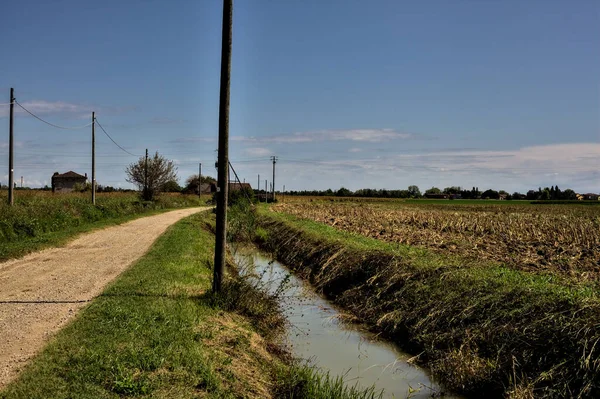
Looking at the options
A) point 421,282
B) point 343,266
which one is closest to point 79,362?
point 421,282

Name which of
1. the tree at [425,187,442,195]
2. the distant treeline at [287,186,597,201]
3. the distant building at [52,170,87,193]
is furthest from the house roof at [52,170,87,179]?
the tree at [425,187,442,195]

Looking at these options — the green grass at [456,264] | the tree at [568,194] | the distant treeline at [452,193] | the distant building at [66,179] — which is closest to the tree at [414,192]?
the distant treeline at [452,193]

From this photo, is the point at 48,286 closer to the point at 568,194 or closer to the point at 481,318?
the point at 481,318

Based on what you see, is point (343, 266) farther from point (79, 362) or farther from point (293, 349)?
point (79, 362)

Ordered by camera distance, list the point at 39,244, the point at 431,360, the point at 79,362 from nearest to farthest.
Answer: the point at 79,362
the point at 431,360
the point at 39,244

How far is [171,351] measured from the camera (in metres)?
6.63

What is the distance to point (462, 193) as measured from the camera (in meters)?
114

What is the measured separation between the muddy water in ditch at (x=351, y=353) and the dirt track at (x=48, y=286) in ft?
13.4

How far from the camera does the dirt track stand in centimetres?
676

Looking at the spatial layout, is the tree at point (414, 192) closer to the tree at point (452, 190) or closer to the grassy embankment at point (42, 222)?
the tree at point (452, 190)

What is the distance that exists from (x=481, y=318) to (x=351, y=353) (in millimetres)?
2354

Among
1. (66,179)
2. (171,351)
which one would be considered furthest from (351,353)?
(66,179)

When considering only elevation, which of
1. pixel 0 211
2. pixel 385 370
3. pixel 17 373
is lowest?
pixel 385 370

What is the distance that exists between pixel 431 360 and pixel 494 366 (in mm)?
1299
